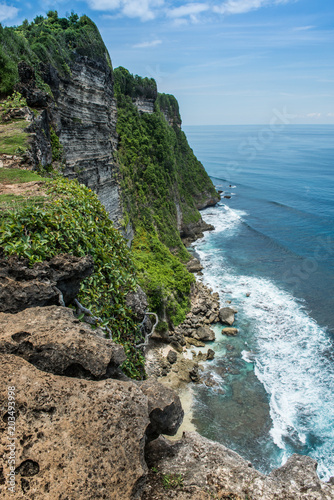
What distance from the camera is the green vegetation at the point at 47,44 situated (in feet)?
53.8

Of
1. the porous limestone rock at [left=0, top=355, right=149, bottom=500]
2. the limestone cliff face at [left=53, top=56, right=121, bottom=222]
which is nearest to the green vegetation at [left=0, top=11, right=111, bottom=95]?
the limestone cliff face at [left=53, top=56, right=121, bottom=222]

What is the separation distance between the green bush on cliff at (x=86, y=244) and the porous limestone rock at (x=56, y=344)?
152 cm

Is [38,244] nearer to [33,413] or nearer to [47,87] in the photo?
[33,413]

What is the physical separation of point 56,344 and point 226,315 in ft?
81.1

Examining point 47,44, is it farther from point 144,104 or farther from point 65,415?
point 144,104

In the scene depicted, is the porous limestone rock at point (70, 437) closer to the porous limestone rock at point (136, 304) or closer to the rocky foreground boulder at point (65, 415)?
the rocky foreground boulder at point (65, 415)

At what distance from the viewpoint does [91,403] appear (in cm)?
494

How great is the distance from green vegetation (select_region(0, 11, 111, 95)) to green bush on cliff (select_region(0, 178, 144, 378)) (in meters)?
10.4

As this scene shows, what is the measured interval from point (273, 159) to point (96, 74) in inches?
4156

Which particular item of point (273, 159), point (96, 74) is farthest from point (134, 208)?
point (273, 159)

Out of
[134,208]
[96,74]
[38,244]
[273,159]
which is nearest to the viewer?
[38,244]

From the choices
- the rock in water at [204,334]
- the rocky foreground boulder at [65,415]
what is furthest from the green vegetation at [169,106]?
the rocky foreground boulder at [65,415]

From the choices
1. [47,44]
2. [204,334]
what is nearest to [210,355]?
[204,334]

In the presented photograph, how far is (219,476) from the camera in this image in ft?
20.3
